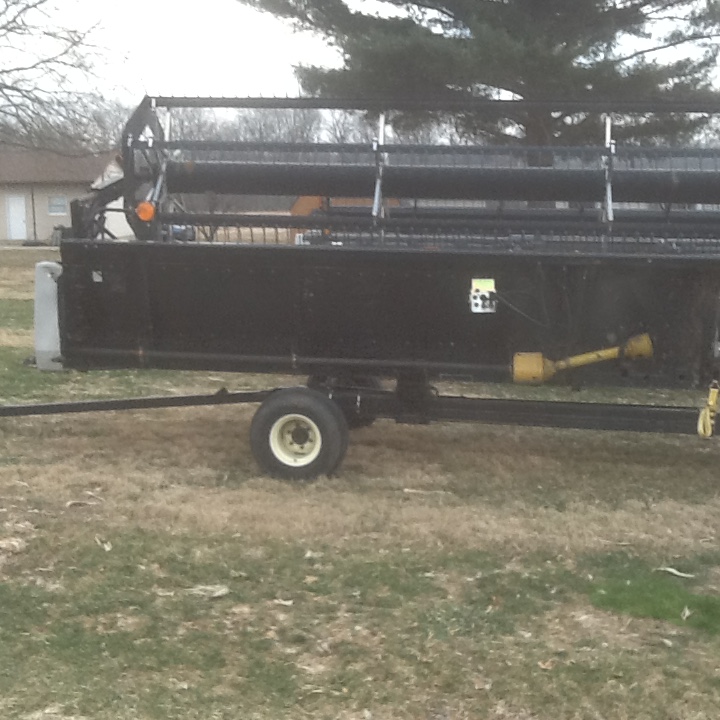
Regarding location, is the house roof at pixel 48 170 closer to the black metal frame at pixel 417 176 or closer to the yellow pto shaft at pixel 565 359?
the black metal frame at pixel 417 176

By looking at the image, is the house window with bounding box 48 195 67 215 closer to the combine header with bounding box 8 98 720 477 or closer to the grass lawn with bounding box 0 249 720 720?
the grass lawn with bounding box 0 249 720 720

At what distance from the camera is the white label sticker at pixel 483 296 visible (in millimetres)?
5359

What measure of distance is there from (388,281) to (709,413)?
1.97 meters

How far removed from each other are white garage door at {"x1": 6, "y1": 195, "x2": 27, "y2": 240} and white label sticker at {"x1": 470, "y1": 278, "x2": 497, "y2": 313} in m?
38.1

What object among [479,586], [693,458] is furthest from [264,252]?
[693,458]

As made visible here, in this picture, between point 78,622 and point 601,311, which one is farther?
point 601,311

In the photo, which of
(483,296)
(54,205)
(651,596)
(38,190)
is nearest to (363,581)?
(651,596)

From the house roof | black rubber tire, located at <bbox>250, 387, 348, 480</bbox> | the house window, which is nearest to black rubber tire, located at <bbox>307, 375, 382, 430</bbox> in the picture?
black rubber tire, located at <bbox>250, 387, 348, 480</bbox>

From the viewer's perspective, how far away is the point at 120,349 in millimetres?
5773

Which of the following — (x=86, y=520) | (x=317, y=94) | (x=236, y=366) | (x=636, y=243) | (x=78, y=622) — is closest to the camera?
(x=78, y=622)

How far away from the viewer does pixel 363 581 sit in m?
4.23

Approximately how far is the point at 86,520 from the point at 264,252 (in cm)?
180

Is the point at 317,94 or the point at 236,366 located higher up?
the point at 317,94

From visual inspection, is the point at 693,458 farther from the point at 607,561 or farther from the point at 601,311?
the point at 607,561
